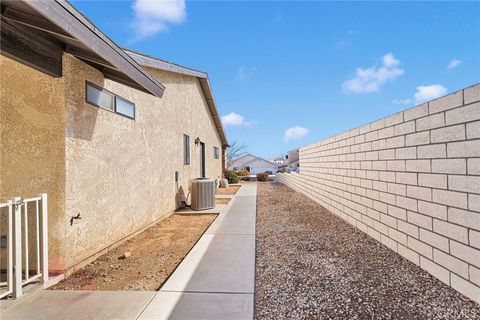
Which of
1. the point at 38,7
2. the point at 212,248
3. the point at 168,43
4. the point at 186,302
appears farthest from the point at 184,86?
the point at 186,302

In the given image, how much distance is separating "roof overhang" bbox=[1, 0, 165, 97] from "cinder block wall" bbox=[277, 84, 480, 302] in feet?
14.3

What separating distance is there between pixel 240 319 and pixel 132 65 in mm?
3788

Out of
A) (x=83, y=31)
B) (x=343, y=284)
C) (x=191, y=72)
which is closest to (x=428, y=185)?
(x=343, y=284)

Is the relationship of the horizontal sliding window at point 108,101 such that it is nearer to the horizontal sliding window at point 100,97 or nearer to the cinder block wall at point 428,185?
the horizontal sliding window at point 100,97

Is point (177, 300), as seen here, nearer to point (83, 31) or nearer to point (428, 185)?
point (83, 31)

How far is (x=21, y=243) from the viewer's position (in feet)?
11.1

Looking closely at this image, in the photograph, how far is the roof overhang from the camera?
2.56 m

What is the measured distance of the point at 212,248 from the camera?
15.7 ft

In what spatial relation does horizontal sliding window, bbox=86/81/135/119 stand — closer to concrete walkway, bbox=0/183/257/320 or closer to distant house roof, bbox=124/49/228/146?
distant house roof, bbox=124/49/228/146

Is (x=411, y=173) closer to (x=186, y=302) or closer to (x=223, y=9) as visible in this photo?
(x=186, y=302)

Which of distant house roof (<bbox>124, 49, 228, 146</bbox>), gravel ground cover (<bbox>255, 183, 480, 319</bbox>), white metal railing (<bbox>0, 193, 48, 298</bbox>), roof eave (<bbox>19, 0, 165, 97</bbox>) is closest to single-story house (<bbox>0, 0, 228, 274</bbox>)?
roof eave (<bbox>19, 0, 165, 97</bbox>)

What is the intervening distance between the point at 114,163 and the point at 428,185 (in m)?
4.97

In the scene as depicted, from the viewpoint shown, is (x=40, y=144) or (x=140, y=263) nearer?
(x=40, y=144)

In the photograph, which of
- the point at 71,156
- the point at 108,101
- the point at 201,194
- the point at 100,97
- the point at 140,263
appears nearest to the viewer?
the point at 71,156
